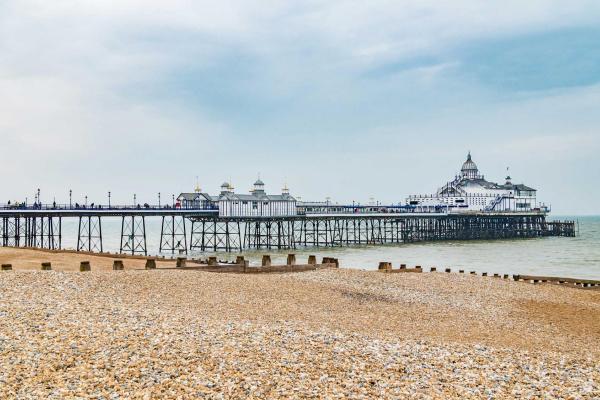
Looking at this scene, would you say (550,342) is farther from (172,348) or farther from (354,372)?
(172,348)

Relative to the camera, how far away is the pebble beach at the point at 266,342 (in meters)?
9.09

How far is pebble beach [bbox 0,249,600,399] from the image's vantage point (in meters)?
9.09

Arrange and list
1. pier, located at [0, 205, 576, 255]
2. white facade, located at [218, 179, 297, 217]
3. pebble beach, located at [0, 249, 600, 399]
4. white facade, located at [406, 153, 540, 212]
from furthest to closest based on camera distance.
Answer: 1. white facade, located at [406, 153, 540, 212]
2. white facade, located at [218, 179, 297, 217]
3. pier, located at [0, 205, 576, 255]
4. pebble beach, located at [0, 249, 600, 399]

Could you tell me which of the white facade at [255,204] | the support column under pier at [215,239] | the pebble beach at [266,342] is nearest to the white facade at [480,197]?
the support column under pier at [215,239]

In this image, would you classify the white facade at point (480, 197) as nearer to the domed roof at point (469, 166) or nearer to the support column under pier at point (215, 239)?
the domed roof at point (469, 166)

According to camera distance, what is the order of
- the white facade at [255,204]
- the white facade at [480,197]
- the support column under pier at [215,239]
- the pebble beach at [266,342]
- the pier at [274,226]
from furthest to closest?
the white facade at [480,197] < the white facade at [255,204] < the support column under pier at [215,239] < the pier at [274,226] < the pebble beach at [266,342]

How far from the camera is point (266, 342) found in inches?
451

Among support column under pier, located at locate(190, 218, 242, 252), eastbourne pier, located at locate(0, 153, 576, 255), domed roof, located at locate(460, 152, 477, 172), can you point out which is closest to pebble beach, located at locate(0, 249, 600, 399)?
eastbourne pier, located at locate(0, 153, 576, 255)

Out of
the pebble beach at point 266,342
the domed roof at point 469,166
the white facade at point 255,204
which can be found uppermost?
the domed roof at point 469,166

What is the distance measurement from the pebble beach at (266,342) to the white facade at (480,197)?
10365cm

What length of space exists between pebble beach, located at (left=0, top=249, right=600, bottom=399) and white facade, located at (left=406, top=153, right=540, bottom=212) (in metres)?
104

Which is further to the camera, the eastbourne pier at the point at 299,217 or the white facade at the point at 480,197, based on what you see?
the white facade at the point at 480,197

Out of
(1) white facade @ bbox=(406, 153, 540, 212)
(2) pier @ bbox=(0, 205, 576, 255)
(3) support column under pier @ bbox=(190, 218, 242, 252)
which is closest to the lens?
(2) pier @ bbox=(0, 205, 576, 255)

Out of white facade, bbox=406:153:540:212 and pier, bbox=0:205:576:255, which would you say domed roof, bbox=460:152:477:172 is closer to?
white facade, bbox=406:153:540:212
